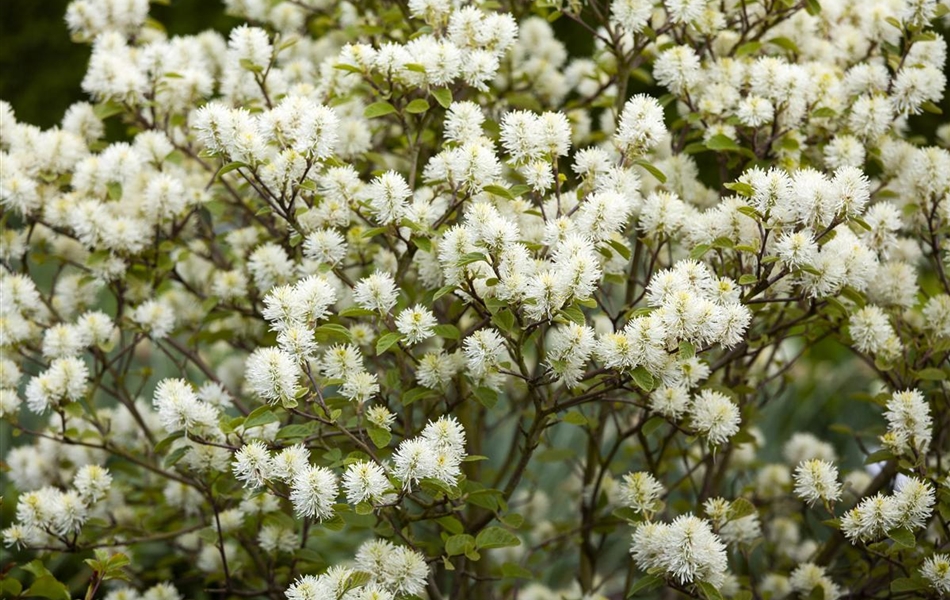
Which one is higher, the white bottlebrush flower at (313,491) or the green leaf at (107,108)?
the green leaf at (107,108)

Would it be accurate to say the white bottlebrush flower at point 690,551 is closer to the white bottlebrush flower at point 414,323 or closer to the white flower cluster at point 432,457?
the white flower cluster at point 432,457

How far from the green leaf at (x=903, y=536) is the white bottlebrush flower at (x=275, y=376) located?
100 centimetres

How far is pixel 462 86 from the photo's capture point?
208 centimetres

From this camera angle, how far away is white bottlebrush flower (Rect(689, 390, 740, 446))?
1791 millimetres

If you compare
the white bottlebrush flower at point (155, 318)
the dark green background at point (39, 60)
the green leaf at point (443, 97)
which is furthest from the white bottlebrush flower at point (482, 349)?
the dark green background at point (39, 60)

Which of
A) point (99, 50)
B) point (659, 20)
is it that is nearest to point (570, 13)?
point (659, 20)

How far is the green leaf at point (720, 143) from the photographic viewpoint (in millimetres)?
1950

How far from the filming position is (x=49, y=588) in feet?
6.00

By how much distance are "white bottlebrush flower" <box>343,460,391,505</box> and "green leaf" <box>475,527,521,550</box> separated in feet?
0.80

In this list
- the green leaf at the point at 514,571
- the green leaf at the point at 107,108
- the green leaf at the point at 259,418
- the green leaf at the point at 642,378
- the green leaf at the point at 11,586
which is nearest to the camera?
the green leaf at the point at 642,378

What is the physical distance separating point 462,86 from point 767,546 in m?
1.47

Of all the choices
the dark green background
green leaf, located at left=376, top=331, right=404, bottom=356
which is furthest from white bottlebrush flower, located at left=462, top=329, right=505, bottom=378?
the dark green background

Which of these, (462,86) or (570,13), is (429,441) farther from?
(570,13)

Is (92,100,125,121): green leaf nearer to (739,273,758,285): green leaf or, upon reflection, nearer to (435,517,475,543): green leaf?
(435,517,475,543): green leaf
